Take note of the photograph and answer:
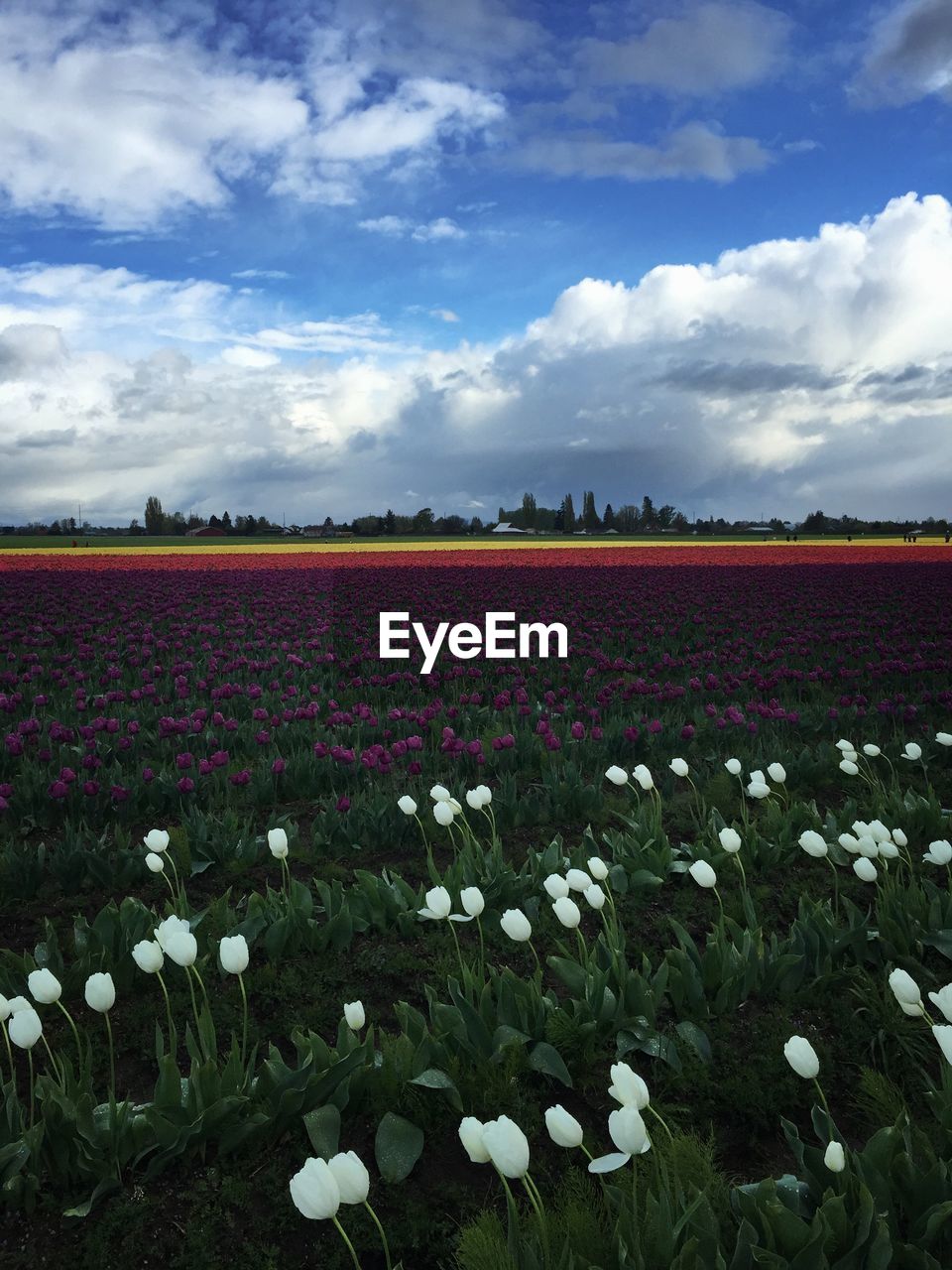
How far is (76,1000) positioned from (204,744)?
11.5 ft

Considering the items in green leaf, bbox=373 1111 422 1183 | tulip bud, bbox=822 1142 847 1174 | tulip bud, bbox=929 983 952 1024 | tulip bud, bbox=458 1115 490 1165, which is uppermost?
tulip bud, bbox=458 1115 490 1165

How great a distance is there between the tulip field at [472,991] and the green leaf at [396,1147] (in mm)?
12

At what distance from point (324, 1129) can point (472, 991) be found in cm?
83

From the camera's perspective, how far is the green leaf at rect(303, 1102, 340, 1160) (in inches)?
111

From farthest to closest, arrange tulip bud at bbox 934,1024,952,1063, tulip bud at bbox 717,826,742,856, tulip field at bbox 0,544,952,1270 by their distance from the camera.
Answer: tulip bud at bbox 717,826,742,856 < tulip field at bbox 0,544,952,1270 < tulip bud at bbox 934,1024,952,1063

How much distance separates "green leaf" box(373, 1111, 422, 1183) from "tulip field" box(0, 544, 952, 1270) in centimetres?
1

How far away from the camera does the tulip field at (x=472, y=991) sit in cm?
250

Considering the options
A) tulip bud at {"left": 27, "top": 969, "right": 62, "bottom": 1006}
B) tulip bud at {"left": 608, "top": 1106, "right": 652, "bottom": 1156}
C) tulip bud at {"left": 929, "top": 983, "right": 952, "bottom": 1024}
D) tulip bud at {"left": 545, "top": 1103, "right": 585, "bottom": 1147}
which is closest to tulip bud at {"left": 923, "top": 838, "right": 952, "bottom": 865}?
tulip bud at {"left": 929, "top": 983, "right": 952, "bottom": 1024}

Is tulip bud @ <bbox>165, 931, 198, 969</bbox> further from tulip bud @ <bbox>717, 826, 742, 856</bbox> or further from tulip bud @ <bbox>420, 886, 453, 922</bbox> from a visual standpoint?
tulip bud @ <bbox>717, 826, 742, 856</bbox>

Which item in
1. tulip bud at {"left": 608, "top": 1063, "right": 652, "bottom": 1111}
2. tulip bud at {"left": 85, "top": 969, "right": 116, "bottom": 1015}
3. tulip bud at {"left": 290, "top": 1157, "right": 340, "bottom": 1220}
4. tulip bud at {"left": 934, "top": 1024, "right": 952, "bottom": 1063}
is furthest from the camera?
tulip bud at {"left": 85, "top": 969, "right": 116, "bottom": 1015}

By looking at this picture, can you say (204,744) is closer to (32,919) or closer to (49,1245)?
(32,919)

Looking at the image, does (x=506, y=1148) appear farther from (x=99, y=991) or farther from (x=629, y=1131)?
(x=99, y=991)

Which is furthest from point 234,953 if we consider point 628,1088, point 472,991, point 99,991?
point 628,1088

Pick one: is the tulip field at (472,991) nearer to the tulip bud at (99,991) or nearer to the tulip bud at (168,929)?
the tulip bud at (168,929)
